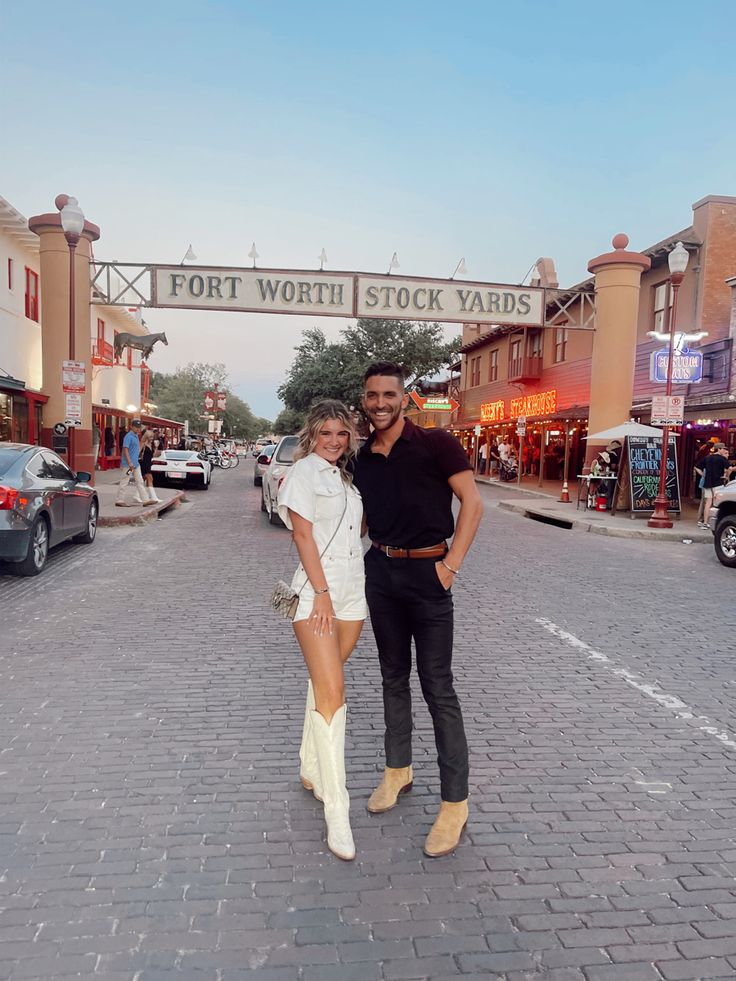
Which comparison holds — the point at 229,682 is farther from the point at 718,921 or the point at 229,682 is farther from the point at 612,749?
the point at 718,921

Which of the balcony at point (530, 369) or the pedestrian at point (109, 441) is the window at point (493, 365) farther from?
the pedestrian at point (109, 441)

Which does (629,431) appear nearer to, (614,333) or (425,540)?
(614,333)

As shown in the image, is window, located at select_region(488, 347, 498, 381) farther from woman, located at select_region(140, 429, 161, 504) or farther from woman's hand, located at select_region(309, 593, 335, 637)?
woman's hand, located at select_region(309, 593, 335, 637)

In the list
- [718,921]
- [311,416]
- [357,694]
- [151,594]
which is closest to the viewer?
→ [718,921]

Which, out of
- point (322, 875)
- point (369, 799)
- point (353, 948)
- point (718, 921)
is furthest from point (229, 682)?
point (718, 921)

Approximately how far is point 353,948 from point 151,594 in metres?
5.95

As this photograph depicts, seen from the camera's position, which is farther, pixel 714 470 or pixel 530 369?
pixel 530 369

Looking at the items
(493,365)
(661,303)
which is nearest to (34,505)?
(661,303)

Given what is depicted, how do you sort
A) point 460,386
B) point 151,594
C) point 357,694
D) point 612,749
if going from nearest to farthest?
point 612,749 < point 357,694 < point 151,594 < point 460,386

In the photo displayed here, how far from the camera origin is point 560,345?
31.0m

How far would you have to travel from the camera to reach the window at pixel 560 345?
100 feet

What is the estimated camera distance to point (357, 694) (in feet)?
16.2

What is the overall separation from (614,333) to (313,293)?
8.45m

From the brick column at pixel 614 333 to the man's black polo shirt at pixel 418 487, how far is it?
17912 mm
